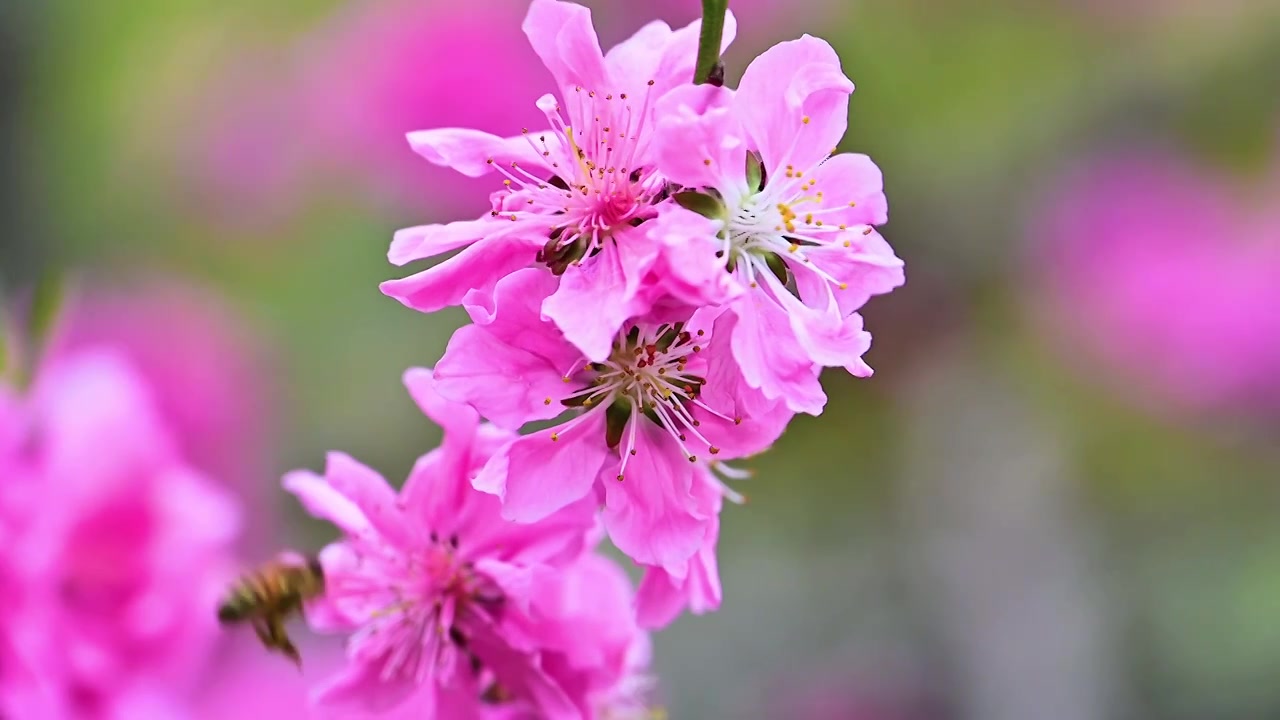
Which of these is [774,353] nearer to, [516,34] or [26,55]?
[516,34]

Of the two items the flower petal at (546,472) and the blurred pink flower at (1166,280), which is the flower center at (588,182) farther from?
the blurred pink flower at (1166,280)

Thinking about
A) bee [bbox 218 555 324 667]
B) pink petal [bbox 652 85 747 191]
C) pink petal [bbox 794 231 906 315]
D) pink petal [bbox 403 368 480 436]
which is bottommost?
bee [bbox 218 555 324 667]

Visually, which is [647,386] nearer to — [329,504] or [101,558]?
[329,504]

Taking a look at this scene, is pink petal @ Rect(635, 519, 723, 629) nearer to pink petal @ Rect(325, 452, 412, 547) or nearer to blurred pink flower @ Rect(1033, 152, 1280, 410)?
pink petal @ Rect(325, 452, 412, 547)

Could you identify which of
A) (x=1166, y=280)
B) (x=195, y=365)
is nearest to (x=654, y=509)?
(x=195, y=365)

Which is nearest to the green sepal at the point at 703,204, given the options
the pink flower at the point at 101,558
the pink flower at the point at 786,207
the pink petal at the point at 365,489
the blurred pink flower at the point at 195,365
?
the pink flower at the point at 786,207

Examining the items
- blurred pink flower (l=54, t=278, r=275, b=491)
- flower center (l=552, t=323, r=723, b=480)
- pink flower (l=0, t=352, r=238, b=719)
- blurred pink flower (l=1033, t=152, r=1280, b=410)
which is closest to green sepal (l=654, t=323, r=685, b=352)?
flower center (l=552, t=323, r=723, b=480)

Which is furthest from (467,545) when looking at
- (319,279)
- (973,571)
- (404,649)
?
(973,571)
